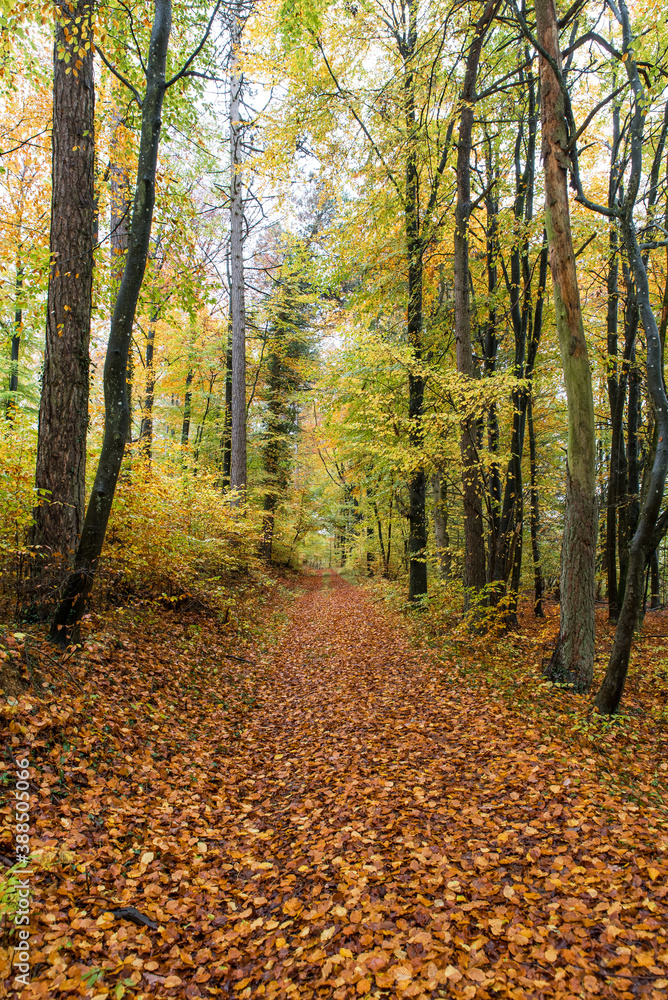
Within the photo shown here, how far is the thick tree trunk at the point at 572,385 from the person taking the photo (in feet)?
18.7

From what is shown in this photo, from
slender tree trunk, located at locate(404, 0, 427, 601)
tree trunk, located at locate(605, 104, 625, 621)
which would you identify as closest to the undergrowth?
tree trunk, located at locate(605, 104, 625, 621)

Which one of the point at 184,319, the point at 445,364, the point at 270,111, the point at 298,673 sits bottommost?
the point at 298,673

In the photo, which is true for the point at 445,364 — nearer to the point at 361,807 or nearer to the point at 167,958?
the point at 361,807

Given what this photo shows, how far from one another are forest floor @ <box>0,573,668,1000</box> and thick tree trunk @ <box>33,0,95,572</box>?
1.41m

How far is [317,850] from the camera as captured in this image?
366cm

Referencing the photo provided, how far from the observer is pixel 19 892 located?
262 cm

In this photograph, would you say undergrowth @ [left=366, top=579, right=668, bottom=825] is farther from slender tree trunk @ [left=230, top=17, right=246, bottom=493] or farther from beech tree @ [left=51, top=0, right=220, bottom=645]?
slender tree trunk @ [left=230, top=17, right=246, bottom=493]

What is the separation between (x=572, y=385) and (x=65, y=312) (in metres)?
6.11

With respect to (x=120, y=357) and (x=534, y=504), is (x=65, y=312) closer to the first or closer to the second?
(x=120, y=357)

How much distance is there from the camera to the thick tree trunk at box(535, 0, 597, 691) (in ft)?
18.7

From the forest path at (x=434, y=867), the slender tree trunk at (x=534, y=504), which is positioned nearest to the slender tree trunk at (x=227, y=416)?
the slender tree trunk at (x=534, y=504)

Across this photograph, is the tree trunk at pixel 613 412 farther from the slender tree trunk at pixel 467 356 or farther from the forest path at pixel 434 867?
the forest path at pixel 434 867

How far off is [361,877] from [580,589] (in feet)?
13.7

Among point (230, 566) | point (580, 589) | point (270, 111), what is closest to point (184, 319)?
point (270, 111)
